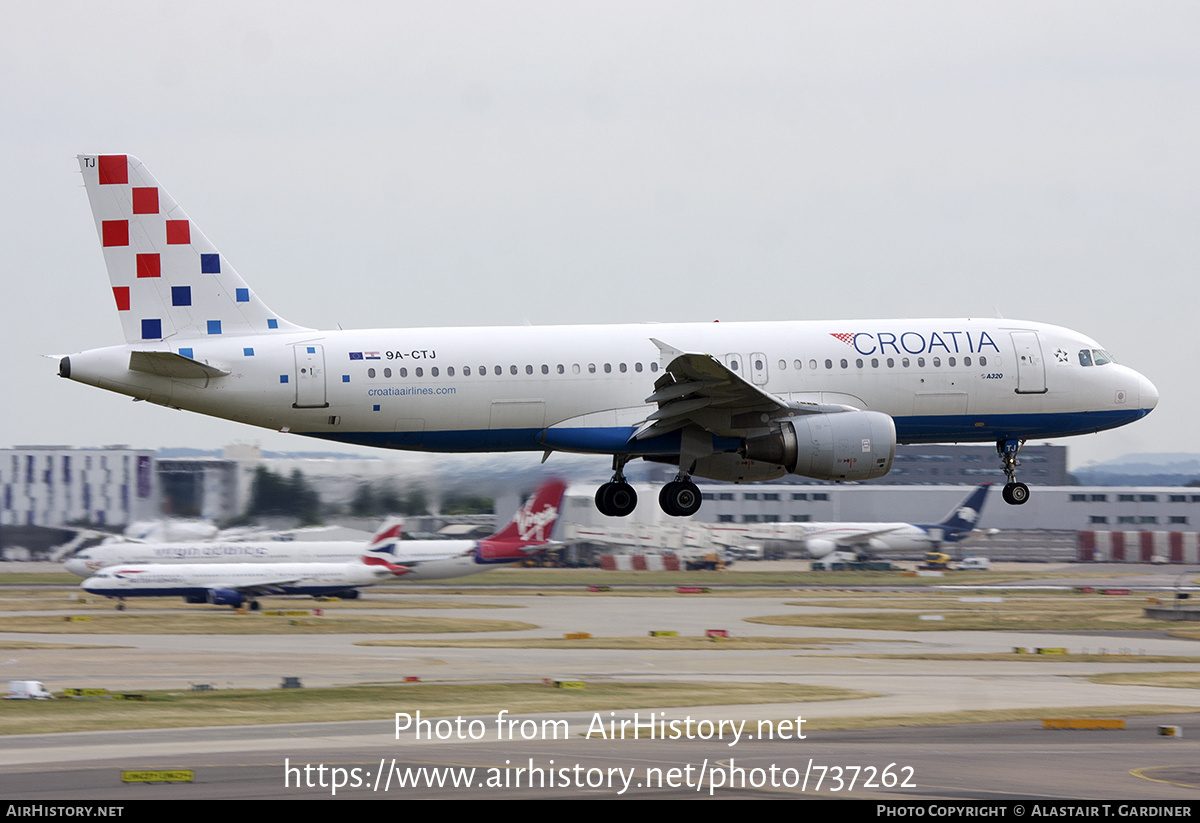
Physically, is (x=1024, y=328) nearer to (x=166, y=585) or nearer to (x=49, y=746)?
(x=49, y=746)

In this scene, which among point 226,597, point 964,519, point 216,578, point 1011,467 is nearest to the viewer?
point 1011,467

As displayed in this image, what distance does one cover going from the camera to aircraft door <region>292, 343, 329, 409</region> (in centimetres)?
3534

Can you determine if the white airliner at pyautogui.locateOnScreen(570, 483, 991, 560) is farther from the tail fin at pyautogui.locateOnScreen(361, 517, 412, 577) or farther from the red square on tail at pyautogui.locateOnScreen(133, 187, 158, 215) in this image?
the red square on tail at pyautogui.locateOnScreen(133, 187, 158, 215)

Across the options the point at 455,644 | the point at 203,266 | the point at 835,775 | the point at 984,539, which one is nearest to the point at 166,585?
the point at 455,644

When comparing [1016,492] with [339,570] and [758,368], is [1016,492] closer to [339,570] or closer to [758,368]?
[758,368]

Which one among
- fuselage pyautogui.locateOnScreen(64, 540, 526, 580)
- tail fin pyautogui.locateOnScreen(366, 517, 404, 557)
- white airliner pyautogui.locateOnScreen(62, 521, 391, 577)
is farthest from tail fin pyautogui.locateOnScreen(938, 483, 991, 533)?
white airliner pyautogui.locateOnScreen(62, 521, 391, 577)

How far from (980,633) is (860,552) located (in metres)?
42.6

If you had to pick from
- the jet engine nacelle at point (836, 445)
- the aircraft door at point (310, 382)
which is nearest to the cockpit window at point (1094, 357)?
the jet engine nacelle at point (836, 445)

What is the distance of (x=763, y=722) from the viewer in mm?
30344

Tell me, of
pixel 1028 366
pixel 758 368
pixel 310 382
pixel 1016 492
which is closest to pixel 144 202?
pixel 310 382

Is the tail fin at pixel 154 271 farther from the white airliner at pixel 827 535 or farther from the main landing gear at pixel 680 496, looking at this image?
the white airliner at pixel 827 535

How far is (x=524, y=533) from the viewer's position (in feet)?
242

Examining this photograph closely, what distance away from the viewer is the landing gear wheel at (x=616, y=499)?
3825 centimetres

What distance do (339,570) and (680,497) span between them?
120 feet
